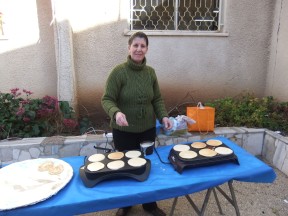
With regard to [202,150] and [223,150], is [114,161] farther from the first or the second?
[223,150]

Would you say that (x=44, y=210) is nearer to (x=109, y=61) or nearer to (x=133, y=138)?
(x=133, y=138)

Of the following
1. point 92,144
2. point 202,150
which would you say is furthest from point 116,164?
point 92,144

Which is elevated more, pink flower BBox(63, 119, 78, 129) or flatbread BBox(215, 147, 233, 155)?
flatbread BBox(215, 147, 233, 155)

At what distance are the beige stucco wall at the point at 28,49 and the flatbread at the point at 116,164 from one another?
9.55 ft

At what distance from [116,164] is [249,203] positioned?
5.82 feet

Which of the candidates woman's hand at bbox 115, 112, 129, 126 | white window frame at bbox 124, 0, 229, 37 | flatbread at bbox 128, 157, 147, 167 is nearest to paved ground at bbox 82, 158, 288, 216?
flatbread at bbox 128, 157, 147, 167

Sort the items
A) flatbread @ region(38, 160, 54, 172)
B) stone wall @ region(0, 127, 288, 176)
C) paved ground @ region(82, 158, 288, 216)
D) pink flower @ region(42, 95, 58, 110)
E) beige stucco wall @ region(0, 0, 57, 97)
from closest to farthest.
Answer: flatbread @ region(38, 160, 54, 172) → paved ground @ region(82, 158, 288, 216) → stone wall @ region(0, 127, 288, 176) → pink flower @ region(42, 95, 58, 110) → beige stucco wall @ region(0, 0, 57, 97)

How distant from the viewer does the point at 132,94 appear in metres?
1.95

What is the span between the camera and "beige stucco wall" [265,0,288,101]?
151 inches

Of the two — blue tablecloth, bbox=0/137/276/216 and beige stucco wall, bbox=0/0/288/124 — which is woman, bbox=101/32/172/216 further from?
beige stucco wall, bbox=0/0/288/124

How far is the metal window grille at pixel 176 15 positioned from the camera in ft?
12.9

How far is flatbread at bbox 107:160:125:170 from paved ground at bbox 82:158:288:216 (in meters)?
1.07

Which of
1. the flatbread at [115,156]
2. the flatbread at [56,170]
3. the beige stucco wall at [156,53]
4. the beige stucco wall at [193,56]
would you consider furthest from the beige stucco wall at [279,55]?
the flatbread at [56,170]

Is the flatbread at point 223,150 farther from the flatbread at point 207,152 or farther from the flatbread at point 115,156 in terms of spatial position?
the flatbread at point 115,156
